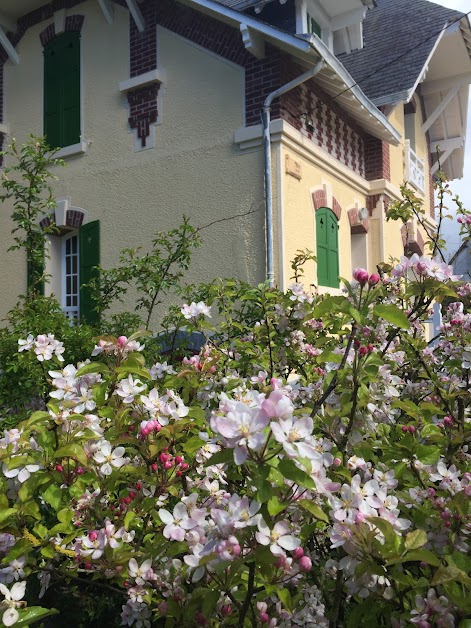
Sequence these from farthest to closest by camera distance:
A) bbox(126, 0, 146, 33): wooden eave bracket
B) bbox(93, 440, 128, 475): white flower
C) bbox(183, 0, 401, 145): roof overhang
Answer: bbox(126, 0, 146, 33): wooden eave bracket → bbox(183, 0, 401, 145): roof overhang → bbox(93, 440, 128, 475): white flower

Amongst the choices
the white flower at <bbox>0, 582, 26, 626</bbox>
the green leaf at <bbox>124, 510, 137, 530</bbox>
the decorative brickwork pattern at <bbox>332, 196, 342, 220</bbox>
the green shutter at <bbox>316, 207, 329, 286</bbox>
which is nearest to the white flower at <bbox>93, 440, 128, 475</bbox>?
the green leaf at <bbox>124, 510, 137, 530</bbox>

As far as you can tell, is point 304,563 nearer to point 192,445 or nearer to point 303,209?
point 192,445

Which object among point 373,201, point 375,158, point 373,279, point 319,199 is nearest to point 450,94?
point 375,158

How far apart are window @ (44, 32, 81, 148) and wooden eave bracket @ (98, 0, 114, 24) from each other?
672 mm

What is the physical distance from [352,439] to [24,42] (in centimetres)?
973

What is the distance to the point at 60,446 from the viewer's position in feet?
5.59

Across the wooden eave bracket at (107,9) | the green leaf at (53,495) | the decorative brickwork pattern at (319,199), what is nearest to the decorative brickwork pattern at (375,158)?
the decorative brickwork pattern at (319,199)

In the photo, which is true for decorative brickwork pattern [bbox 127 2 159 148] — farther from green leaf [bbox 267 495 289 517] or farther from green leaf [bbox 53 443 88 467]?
green leaf [bbox 267 495 289 517]

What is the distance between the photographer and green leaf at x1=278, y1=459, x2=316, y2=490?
1.21 meters

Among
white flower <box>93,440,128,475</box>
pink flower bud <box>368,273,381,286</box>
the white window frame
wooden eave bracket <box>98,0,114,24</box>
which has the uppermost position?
wooden eave bracket <box>98,0,114,24</box>

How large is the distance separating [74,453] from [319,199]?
6900 mm

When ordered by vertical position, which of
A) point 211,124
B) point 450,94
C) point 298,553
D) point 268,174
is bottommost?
point 298,553

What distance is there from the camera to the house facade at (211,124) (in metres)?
7.25

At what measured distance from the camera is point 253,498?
128 centimetres
